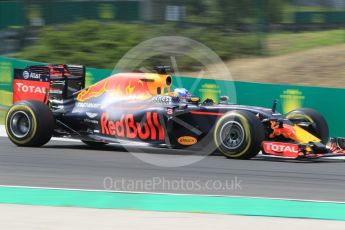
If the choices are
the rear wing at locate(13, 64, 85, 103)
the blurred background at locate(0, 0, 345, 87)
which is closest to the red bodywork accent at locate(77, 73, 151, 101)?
the rear wing at locate(13, 64, 85, 103)

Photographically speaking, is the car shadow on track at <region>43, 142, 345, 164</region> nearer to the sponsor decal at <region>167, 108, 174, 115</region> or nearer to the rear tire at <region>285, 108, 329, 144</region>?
the rear tire at <region>285, 108, 329, 144</region>

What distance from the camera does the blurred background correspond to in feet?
66.0

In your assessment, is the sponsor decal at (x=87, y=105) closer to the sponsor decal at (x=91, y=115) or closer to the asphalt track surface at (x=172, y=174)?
the sponsor decal at (x=91, y=115)

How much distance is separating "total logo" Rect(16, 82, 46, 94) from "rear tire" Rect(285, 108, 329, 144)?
4078 millimetres

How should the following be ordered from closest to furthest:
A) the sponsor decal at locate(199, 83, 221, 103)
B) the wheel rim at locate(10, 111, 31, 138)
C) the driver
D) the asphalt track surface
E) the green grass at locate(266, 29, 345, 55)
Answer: the asphalt track surface → the driver → the wheel rim at locate(10, 111, 31, 138) → the sponsor decal at locate(199, 83, 221, 103) → the green grass at locate(266, 29, 345, 55)

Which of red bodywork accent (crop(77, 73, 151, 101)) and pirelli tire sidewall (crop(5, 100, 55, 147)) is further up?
red bodywork accent (crop(77, 73, 151, 101))

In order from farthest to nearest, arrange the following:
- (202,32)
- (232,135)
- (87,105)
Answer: (202,32) < (87,105) < (232,135)

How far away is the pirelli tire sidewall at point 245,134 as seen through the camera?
35.5 feet

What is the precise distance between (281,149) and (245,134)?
65cm

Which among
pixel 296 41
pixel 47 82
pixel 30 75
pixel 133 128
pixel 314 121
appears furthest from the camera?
pixel 296 41

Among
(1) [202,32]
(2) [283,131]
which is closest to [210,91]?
(2) [283,131]

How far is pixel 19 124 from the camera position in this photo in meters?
12.4

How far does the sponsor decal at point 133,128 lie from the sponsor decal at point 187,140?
0.26m

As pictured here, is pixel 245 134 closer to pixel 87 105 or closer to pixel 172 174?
pixel 172 174
